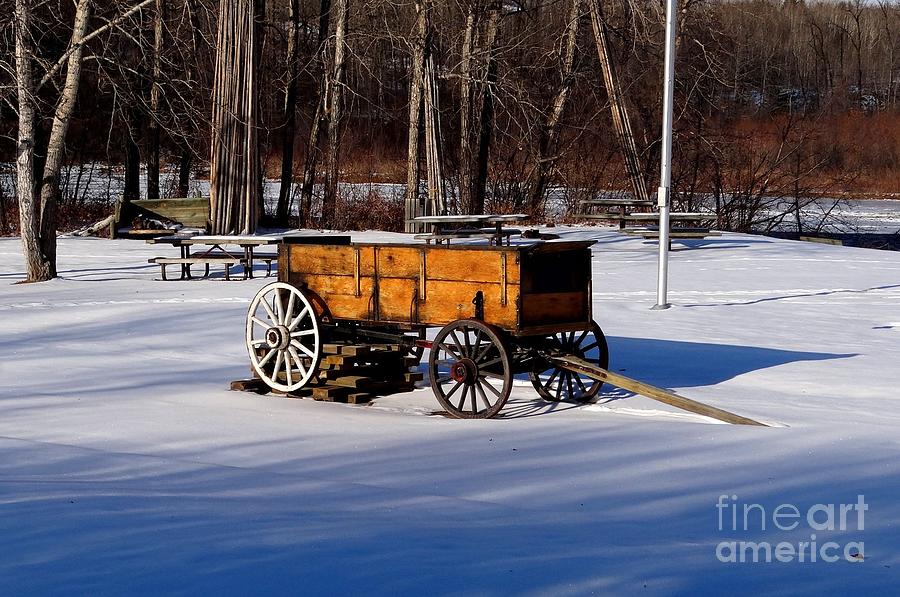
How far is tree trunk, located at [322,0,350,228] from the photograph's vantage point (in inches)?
1137

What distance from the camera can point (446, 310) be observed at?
946 centimetres

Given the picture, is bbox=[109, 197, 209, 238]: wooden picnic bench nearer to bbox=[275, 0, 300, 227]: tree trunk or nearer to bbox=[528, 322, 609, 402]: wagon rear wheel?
bbox=[275, 0, 300, 227]: tree trunk

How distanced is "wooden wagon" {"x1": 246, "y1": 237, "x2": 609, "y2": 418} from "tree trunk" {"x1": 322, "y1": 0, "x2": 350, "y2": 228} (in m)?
18.2

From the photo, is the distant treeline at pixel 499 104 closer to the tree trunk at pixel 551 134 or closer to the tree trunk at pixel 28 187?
the tree trunk at pixel 551 134

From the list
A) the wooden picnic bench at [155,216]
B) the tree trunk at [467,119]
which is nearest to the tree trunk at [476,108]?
the tree trunk at [467,119]

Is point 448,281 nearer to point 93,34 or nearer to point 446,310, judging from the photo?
point 446,310

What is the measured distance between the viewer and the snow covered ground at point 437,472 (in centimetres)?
513

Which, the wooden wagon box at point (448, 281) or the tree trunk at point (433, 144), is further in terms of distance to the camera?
the tree trunk at point (433, 144)

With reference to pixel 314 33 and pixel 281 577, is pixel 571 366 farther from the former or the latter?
pixel 314 33

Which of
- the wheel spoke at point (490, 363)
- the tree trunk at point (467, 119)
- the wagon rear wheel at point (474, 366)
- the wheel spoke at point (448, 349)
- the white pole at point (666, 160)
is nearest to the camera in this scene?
the wagon rear wheel at point (474, 366)

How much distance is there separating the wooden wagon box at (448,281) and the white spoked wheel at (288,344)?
0.71 feet

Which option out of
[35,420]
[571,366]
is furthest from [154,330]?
[571,366]

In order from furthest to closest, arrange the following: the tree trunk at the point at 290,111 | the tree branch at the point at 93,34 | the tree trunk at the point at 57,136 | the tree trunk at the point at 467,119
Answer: the tree trunk at the point at 290,111, the tree trunk at the point at 467,119, the tree trunk at the point at 57,136, the tree branch at the point at 93,34

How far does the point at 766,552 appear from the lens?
18.3 feet
